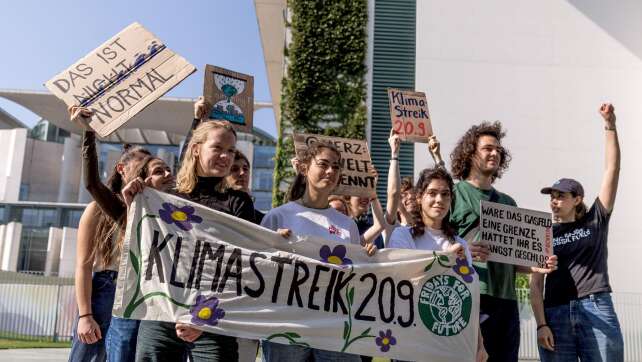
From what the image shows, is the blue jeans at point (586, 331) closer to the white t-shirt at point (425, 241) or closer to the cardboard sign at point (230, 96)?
the white t-shirt at point (425, 241)

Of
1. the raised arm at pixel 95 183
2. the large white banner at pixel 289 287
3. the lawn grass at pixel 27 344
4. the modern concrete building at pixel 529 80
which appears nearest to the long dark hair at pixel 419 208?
the large white banner at pixel 289 287

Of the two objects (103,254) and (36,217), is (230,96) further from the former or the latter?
(36,217)

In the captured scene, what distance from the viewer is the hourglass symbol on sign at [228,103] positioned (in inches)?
199

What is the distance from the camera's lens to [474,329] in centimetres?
362

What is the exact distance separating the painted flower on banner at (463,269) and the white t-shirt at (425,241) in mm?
55

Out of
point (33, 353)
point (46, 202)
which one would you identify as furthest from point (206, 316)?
point (46, 202)

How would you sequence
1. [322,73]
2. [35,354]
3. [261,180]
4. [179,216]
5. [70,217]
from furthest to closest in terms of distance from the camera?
1. [261,180]
2. [70,217]
3. [322,73]
4. [35,354]
5. [179,216]

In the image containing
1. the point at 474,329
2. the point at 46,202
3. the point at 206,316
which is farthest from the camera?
the point at 46,202

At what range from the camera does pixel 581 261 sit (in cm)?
404

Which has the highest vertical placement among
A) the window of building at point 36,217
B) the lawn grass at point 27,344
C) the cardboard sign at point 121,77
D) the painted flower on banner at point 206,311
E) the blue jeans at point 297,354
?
the window of building at point 36,217

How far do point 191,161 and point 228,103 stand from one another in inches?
77.2

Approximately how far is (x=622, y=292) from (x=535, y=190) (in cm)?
293

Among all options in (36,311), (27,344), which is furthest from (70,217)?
(27,344)

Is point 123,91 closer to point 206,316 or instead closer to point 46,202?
point 206,316
